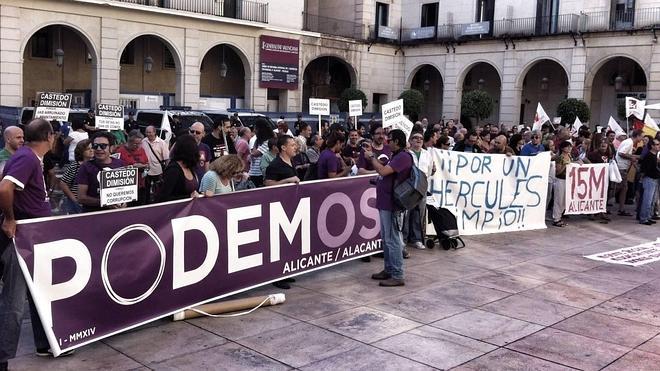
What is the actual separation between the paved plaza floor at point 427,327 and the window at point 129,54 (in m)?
26.6

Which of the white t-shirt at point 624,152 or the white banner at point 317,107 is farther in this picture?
the white t-shirt at point 624,152

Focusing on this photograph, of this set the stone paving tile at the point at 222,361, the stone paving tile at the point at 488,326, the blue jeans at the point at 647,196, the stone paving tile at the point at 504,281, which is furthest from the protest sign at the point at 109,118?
the blue jeans at the point at 647,196

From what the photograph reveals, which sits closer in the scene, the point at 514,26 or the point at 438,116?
the point at 514,26

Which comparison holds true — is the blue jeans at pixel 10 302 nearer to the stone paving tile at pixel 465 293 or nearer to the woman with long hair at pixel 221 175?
the woman with long hair at pixel 221 175

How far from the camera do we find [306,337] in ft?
20.0

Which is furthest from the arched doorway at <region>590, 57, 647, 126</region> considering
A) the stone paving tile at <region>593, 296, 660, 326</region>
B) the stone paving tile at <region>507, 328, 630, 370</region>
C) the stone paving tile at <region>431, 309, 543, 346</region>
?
the stone paving tile at <region>507, 328, 630, 370</region>

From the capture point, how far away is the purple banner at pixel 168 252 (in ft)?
16.8

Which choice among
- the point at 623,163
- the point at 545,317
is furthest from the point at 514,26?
the point at 545,317

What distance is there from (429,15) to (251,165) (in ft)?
104

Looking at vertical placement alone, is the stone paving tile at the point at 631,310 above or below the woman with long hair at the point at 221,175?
below

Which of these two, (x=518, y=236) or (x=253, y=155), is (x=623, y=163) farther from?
(x=253, y=155)

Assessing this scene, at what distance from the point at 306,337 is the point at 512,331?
2066mm

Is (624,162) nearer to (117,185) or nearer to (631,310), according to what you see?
(631,310)

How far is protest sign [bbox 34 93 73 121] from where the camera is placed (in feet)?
38.6
